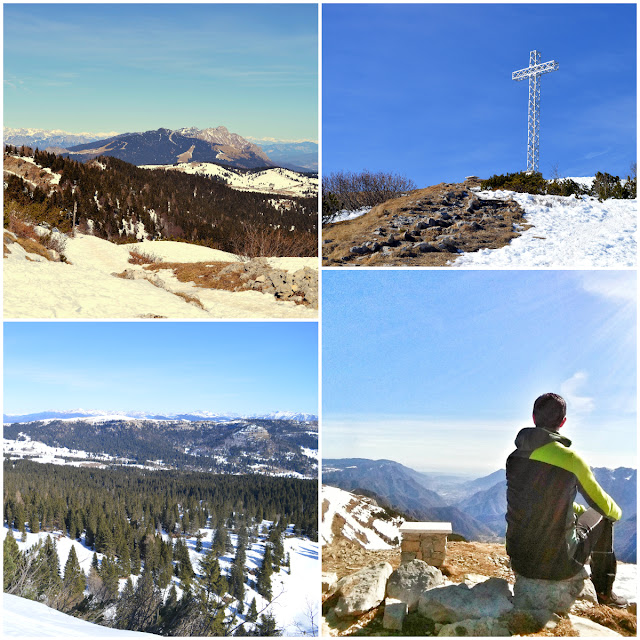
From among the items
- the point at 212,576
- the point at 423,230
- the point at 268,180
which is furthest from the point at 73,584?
the point at 268,180

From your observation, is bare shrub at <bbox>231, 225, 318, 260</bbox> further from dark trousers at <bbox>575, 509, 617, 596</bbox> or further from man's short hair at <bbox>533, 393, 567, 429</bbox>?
dark trousers at <bbox>575, 509, 617, 596</bbox>

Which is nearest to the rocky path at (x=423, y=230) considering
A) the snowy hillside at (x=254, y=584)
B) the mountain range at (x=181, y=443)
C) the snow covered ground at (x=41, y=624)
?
the mountain range at (x=181, y=443)

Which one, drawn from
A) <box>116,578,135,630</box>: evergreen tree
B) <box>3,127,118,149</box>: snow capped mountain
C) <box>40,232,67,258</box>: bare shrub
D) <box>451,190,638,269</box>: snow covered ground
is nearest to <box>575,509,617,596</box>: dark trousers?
<box>451,190,638,269</box>: snow covered ground

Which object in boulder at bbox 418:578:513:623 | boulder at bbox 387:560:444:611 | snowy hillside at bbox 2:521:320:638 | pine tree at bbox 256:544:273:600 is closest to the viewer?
boulder at bbox 418:578:513:623

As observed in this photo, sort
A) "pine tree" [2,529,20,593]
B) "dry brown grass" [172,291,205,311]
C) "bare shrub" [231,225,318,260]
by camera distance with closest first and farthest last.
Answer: "pine tree" [2,529,20,593] → "dry brown grass" [172,291,205,311] → "bare shrub" [231,225,318,260]

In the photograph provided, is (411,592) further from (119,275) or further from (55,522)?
(119,275)

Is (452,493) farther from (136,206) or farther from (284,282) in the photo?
(136,206)
